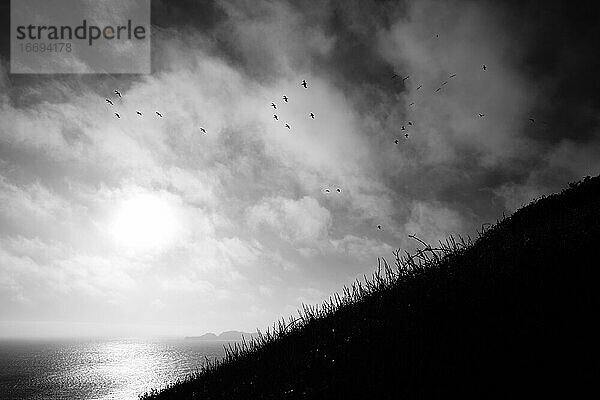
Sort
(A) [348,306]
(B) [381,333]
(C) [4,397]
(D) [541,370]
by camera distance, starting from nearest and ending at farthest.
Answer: (D) [541,370] → (B) [381,333] → (A) [348,306] → (C) [4,397]

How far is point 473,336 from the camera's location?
10.5ft

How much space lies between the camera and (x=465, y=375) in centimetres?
276

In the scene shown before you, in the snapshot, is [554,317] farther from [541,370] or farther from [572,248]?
[572,248]

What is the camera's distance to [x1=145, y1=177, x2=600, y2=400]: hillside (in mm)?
2598

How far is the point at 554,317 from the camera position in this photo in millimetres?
3062

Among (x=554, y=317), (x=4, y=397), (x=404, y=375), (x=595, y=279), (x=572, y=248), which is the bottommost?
(x=4, y=397)

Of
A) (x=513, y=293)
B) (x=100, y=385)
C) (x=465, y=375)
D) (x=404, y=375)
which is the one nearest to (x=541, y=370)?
(x=465, y=375)

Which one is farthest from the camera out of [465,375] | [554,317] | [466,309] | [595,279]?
[466,309]

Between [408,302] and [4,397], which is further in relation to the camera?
[4,397]

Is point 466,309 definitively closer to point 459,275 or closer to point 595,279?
point 459,275

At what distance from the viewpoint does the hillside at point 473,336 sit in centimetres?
260

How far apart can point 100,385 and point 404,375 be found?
14928cm

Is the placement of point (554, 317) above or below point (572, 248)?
below

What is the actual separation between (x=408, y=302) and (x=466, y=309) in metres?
1.02
